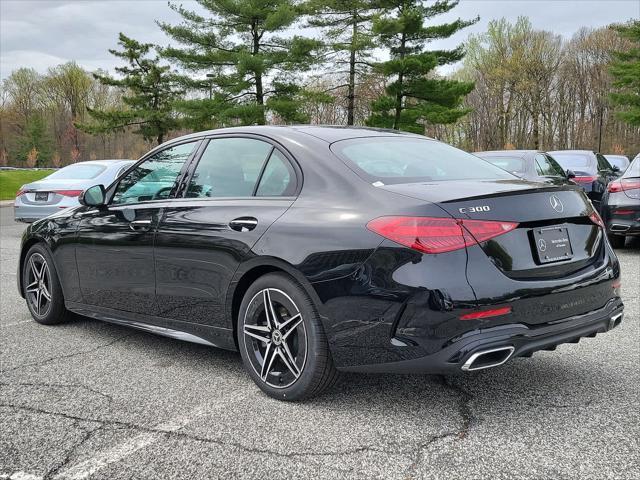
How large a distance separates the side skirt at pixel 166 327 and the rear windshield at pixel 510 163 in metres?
6.94

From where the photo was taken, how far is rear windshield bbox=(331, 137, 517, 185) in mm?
3419

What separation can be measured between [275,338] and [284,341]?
7 cm

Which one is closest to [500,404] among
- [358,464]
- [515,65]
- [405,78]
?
[358,464]

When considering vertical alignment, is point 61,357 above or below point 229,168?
below

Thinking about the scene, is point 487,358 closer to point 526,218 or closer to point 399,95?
point 526,218

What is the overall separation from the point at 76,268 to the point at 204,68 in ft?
106

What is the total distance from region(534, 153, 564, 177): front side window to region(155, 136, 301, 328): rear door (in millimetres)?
7097

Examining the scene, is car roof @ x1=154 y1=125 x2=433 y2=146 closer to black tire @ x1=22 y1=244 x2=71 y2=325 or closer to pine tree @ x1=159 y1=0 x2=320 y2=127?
black tire @ x1=22 y1=244 x2=71 y2=325

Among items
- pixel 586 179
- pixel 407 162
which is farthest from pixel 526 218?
pixel 586 179

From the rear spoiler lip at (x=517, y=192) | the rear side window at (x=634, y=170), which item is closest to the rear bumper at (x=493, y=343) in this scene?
the rear spoiler lip at (x=517, y=192)

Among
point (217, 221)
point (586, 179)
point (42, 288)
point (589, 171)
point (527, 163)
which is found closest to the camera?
point (217, 221)

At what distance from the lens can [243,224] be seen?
3586 millimetres

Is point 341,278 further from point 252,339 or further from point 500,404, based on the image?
point 500,404

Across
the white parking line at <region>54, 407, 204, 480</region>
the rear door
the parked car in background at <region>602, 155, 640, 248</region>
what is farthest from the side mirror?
the parked car in background at <region>602, 155, 640, 248</region>
